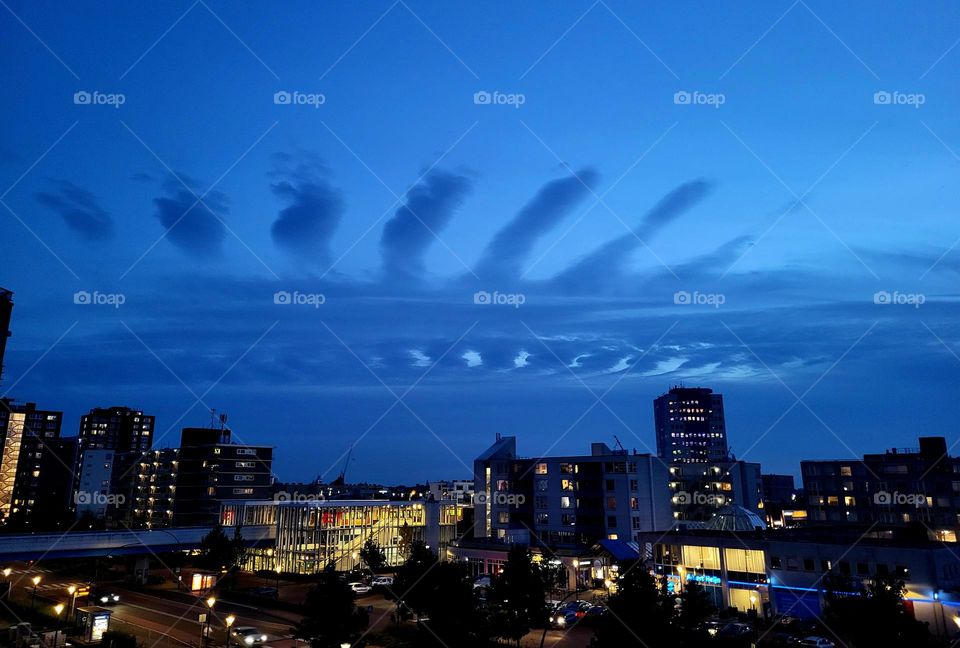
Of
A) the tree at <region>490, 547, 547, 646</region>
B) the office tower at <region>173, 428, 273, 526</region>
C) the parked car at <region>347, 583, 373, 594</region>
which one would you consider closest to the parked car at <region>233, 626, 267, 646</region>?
the tree at <region>490, 547, 547, 646</region>

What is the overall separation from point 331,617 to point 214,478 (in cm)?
8756

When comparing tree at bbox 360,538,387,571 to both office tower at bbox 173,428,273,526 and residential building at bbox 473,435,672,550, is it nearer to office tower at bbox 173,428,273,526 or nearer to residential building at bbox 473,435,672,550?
residential building at bbox 473,435,672,550

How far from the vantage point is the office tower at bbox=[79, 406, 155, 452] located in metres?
190

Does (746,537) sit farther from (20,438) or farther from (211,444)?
(20,438)

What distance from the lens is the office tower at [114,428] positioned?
18950 cm

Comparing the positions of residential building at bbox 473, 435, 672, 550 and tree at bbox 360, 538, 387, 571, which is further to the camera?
residential building at bbox 473, 435, 672, 550

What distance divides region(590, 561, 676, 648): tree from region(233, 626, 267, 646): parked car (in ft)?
67.5

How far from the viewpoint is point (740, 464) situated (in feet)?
293

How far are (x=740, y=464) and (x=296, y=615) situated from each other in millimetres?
68576

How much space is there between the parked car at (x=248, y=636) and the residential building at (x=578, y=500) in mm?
28441

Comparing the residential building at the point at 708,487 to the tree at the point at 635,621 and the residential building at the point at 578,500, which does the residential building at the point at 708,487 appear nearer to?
the residential building at the point at 578,500
